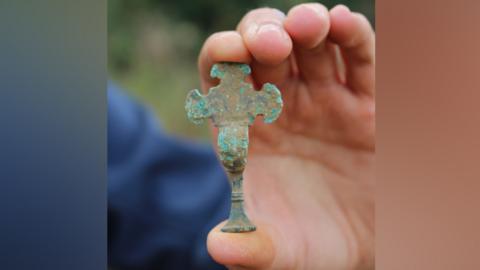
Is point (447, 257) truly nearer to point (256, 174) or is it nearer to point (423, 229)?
point (423, 229)

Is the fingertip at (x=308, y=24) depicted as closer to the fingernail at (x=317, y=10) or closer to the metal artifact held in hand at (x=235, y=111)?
the fingernail at (x=317, y=10)

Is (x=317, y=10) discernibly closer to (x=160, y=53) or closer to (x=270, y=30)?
(x=270, y=30)

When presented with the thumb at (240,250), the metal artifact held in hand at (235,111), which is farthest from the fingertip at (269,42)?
the thumb at (240,250)

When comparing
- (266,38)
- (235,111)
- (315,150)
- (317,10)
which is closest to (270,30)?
(266,38)

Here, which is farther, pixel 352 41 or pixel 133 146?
pixel 133 146

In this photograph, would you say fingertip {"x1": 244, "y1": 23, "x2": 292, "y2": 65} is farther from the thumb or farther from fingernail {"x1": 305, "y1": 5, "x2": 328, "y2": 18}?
the thumb

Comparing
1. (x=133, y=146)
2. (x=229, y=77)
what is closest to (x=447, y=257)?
(x=229, y=77)

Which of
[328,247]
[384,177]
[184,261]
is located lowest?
[184,261]
